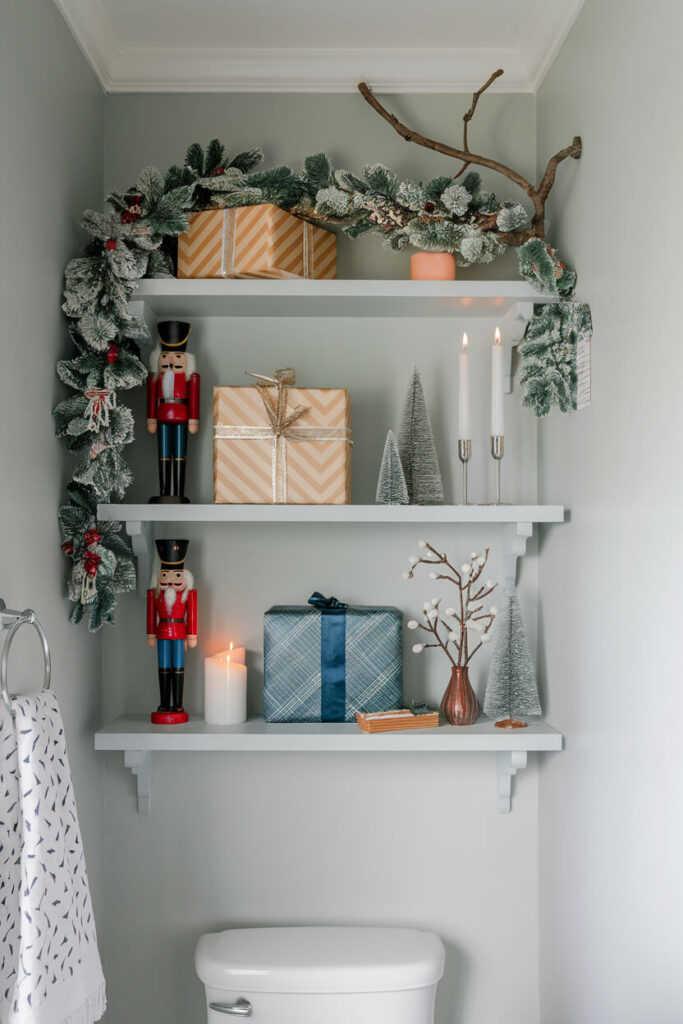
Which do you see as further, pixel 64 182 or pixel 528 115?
pixel 528 115

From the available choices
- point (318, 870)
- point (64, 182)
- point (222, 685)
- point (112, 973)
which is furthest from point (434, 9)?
point (112, 973)

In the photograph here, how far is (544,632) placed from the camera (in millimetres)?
1734

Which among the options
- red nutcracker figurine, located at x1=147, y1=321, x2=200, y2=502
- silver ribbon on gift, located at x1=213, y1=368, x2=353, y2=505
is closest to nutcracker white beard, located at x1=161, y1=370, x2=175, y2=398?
red nutcracker figurine, located at x1=147, y1=321, x2=200, y2=502

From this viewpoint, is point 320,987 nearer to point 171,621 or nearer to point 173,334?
point 171,621

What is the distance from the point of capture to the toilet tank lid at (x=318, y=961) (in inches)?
61.8

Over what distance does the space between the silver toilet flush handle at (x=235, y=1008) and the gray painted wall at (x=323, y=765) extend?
205mm

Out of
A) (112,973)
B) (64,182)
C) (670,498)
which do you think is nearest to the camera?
(670,498)

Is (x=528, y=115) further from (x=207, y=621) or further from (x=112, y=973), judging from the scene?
(x=112, y=973)

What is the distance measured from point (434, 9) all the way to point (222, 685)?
4.19ft

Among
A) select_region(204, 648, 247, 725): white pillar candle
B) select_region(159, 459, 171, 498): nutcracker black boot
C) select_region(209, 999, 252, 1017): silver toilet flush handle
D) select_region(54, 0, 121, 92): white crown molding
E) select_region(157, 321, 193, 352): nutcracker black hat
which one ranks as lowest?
select_region(209, 999, 252, 1017): silver toilet flush handle

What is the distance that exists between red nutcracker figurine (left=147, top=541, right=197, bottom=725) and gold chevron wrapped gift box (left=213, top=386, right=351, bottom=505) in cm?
16

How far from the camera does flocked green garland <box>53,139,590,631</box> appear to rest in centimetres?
152

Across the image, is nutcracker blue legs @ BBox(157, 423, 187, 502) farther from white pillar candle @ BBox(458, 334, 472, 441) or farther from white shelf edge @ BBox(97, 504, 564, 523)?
white pillar candle @ BBox(458, 334, 472, 441)

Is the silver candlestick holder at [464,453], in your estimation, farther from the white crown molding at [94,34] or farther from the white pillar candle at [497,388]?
the white crown molding at [94,34]
